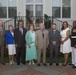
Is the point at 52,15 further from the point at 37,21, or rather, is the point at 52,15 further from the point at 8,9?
the point at 8,9

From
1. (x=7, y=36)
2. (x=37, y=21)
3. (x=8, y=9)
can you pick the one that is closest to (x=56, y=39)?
(x=7, y=36)

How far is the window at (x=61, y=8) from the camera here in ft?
64.6

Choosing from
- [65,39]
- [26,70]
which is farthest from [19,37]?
[65,39]

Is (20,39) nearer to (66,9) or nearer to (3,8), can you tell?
(3,8)

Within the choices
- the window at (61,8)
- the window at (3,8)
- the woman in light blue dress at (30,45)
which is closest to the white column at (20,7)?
the window at (3,8)

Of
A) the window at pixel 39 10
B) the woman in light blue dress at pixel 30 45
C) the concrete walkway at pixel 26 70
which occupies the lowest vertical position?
the concrete walkway at pixel 26 70

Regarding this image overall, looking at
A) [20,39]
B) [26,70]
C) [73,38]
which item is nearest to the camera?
[26,70]

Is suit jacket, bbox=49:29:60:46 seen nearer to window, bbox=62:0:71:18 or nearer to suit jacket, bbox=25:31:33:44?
suit jacket, bbox=25:31:33:44

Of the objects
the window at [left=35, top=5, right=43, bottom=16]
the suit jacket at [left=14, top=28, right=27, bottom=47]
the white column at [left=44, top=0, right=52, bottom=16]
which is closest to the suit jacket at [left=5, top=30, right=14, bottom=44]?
the suit jacket at [left=14, top=28, right=27, bottom=47]

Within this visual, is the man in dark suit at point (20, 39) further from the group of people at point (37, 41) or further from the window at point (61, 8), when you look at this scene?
the window at point (61, 8)

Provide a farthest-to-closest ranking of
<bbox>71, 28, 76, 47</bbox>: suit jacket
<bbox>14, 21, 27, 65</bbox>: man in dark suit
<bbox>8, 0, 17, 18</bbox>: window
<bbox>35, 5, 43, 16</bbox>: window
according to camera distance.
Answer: <bbox>35, 5, 43, 16</bbox>: window
<bbox>8, 0, 17, 18</bbox>: window
<bbox>14, 21, 27, 65</bbox>: man in dark suit
<bbox>71, 28, 76, 47</bbox>: suit jacket

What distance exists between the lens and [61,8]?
64.8 feet

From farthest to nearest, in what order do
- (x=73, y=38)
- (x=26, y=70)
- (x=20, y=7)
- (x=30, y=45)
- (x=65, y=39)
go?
(x=20, y=7) → (x=30, y=45) → (x=65, y=39) → (x=73, y=38) → (x=26, y=70)

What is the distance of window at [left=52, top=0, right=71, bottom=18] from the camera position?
64.6 feet
